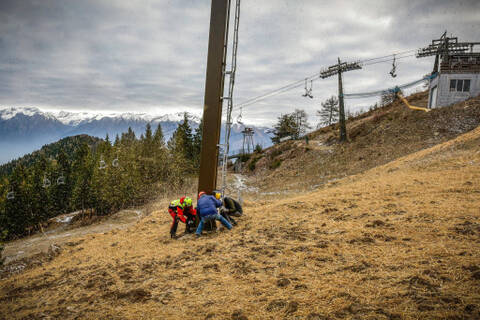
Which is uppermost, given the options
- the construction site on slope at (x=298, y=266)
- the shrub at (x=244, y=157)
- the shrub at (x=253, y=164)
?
the shrub at (x=244, y=157)

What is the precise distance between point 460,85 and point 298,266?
3534 centimetres

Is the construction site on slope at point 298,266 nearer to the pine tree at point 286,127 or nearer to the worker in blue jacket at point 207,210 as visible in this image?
the worker in blue jacket at point 207,210

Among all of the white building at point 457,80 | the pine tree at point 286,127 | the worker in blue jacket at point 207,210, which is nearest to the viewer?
the worker in blue jacket at point 207,210

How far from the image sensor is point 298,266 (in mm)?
5152

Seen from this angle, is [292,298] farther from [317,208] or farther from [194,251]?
[317,208]

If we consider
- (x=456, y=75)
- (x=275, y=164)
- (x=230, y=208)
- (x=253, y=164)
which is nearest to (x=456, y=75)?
(x=456, y=75)

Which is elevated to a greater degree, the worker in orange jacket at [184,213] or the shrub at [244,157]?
the shrub at [244,157]

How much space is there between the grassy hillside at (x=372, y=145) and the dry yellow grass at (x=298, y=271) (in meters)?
14.4

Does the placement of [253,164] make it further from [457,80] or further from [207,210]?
[207,210]

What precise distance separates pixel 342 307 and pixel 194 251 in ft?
14.8

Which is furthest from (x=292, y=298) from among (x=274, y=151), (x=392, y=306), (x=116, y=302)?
(x=274, y=151)

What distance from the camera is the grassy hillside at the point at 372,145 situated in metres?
24.0

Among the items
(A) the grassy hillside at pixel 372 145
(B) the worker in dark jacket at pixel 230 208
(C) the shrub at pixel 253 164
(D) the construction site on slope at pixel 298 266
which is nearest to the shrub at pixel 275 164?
(A) the grassy hillside at pixel 372 145

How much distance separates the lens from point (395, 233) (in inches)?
239
